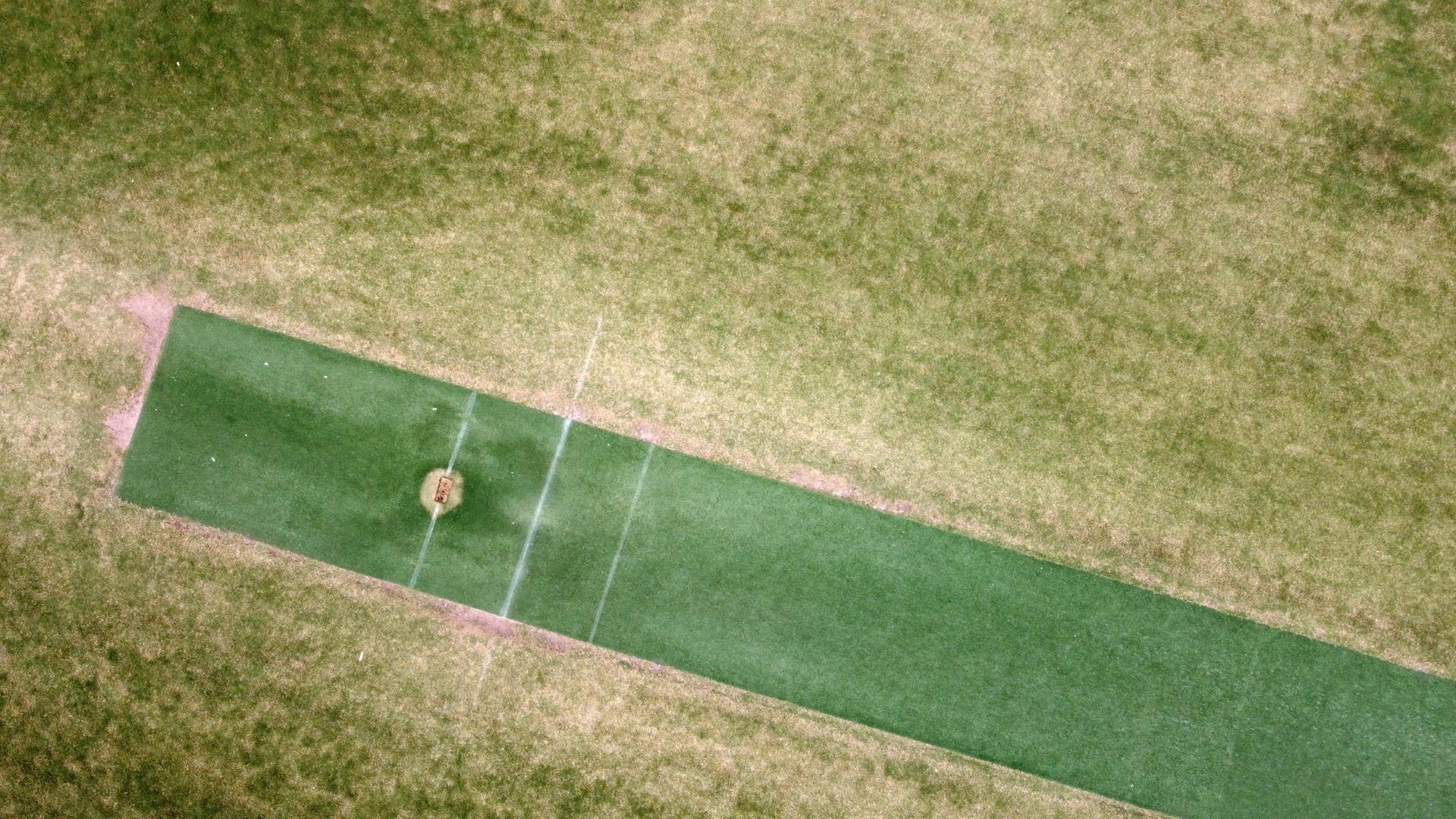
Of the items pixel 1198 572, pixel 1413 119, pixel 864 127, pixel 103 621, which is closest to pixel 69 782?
pixel 103 621

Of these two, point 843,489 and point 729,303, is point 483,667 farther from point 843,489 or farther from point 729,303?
point 729,303

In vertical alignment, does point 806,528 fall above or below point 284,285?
below

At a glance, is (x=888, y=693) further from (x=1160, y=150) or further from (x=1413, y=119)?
(x=1413, y=119)

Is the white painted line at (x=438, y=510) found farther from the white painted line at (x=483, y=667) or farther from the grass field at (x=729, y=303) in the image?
the white painted line at (x=483, y=667)

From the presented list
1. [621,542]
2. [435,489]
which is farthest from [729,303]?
[435,489]

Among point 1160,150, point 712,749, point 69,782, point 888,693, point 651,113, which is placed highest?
point 1160,150

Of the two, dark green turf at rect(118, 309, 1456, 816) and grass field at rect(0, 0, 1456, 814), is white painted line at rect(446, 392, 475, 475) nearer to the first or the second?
dark green turf at rect(118, 309, 1456, 816)
